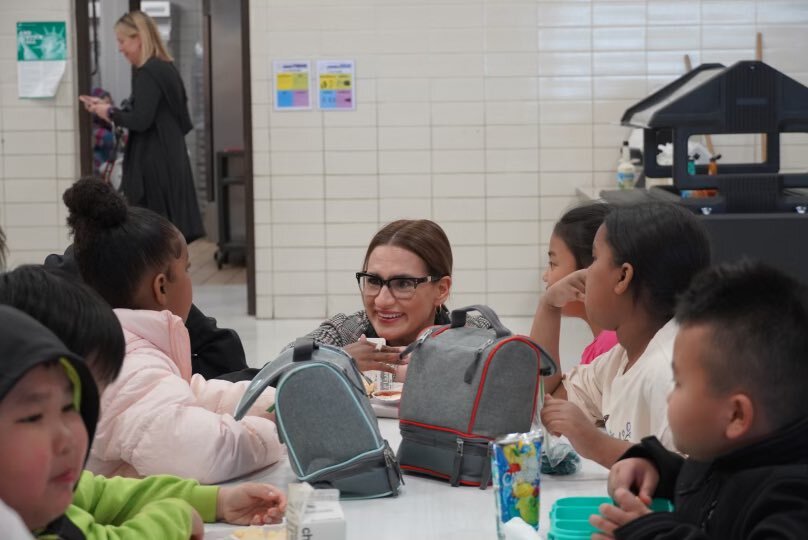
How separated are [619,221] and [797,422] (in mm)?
791

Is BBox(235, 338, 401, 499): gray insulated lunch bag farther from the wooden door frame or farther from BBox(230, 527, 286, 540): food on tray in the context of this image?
the wooden door frame

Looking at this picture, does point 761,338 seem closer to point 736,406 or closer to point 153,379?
point 736,406

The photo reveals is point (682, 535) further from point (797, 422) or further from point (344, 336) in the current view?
point (344, 336)

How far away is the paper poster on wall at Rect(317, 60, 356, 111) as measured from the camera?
6895 mm

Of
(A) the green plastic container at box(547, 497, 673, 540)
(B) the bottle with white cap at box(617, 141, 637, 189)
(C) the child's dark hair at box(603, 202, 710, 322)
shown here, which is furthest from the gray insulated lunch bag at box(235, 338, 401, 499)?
(B) the bottle with white cap at box(617, 141, 637, 189)

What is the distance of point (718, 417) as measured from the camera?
1477 millimetres

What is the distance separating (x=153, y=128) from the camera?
6770 mm

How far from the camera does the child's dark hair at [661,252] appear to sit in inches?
82.9

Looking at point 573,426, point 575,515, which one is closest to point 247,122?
point 573,426

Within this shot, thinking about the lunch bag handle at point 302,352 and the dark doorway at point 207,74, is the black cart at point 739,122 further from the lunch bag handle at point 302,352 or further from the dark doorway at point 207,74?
the dark doorway at point 207,74

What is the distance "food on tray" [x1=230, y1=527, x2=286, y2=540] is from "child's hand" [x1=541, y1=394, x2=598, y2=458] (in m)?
0.50

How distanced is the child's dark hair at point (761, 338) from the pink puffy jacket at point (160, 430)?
88 centimetres

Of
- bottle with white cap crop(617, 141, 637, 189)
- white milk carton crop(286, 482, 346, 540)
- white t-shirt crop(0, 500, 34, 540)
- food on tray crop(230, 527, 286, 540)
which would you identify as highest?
bottle with white cap crop(617, 141, 637, 189)

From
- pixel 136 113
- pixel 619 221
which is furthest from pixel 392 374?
pixel 136 113
